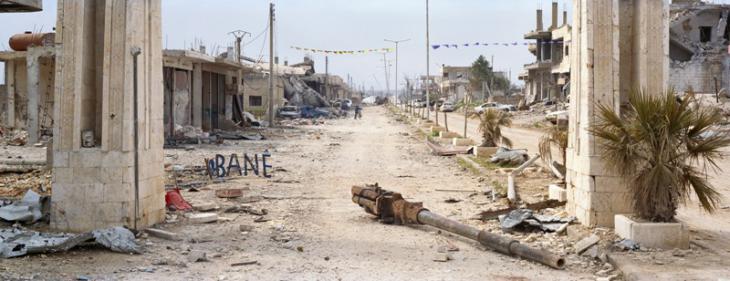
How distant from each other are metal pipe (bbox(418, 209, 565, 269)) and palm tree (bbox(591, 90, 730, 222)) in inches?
55.3

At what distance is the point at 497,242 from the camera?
27.3ft

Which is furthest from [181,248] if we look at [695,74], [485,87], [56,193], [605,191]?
[485,87]

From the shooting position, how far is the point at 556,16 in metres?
73.8

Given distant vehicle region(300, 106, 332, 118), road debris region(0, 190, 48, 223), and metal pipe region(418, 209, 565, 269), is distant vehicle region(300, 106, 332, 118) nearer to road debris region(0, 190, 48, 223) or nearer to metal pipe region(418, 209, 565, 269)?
road debris region(0, 190, 48, 223)

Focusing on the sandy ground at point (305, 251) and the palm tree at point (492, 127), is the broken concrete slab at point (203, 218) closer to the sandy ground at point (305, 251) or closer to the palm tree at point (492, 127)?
the sandy ground at point (305, 251)

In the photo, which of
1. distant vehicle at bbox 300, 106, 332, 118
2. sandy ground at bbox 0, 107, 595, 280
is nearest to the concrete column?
sandy ground at bbox 0, 107, 595, 280

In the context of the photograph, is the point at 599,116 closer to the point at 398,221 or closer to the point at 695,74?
the point at 398,221

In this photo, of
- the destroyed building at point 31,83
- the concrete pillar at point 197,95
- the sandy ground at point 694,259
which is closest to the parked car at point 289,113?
the concrete pillar at point 197,95

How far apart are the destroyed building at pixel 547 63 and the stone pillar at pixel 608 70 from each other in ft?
184

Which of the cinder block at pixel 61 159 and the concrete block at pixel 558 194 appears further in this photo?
the concrete block at pixel 558 194

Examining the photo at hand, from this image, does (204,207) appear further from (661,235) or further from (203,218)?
(661,235)

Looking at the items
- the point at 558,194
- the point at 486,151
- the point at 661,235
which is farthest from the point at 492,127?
the point at 661,235

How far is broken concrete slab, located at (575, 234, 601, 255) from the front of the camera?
826cm

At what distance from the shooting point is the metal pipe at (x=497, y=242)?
7582 mm
